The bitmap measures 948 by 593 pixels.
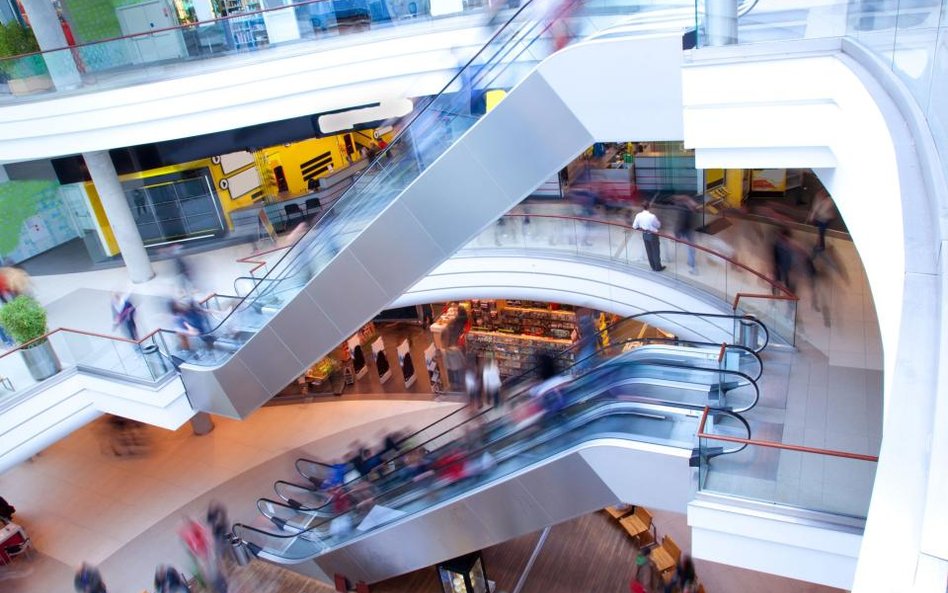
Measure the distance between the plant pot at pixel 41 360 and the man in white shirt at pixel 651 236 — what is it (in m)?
8.49

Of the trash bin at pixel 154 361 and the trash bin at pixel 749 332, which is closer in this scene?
the trash bin at pixel 749 332

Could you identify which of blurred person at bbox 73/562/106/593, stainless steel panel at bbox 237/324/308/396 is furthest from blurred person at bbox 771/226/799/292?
blurred person at bbox 73/562/106/593

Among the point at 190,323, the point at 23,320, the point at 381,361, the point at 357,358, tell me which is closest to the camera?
the point at 23,320

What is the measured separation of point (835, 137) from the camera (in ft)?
14.6

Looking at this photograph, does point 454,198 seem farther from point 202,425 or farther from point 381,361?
point 202,425

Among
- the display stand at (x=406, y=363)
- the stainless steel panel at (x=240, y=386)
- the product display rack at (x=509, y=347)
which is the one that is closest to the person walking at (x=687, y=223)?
the product display rack at (x=509, y=347)

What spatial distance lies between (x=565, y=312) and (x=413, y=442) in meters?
4.60

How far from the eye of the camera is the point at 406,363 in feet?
50.0

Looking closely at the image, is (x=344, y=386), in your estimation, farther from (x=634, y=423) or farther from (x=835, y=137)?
(x=835, y=137)

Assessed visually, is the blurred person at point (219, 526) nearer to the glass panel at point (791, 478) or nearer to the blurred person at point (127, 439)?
the blurred person at point (127, 439)

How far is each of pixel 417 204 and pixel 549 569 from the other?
614 cm

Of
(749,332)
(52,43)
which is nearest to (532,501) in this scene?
(749,332)

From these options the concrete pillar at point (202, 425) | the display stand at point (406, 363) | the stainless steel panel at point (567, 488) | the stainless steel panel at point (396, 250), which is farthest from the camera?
the display stand at point (406, 363)

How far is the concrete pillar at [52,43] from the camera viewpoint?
10875 millimetres
